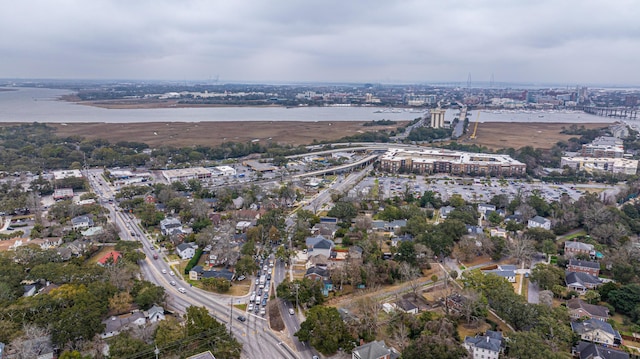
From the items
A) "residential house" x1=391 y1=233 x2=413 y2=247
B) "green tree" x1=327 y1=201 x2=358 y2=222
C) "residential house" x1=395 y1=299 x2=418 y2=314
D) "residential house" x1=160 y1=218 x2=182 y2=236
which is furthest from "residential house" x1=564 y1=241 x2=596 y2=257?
"residential house" x1=160 y1=218 x2=182 y2=236

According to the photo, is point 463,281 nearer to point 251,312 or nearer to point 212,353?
point 251,312

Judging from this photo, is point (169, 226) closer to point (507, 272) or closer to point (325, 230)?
point (325, 230)

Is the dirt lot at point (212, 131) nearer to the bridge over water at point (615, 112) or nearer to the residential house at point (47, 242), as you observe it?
the residential house at point (47, 242)

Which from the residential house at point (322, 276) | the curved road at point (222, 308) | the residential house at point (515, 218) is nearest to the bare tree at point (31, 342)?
the curved road at point (222, 308)

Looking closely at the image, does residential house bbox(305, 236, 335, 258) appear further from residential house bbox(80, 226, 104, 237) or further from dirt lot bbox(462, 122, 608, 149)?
dirt lot bbox(462, 122, 608, 149)

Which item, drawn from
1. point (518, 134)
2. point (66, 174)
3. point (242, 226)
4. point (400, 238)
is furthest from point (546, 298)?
point (518, 134)

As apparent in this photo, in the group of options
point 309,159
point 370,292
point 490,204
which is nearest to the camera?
point 370,292

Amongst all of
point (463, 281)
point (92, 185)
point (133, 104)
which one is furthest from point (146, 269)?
point (133, 104)
